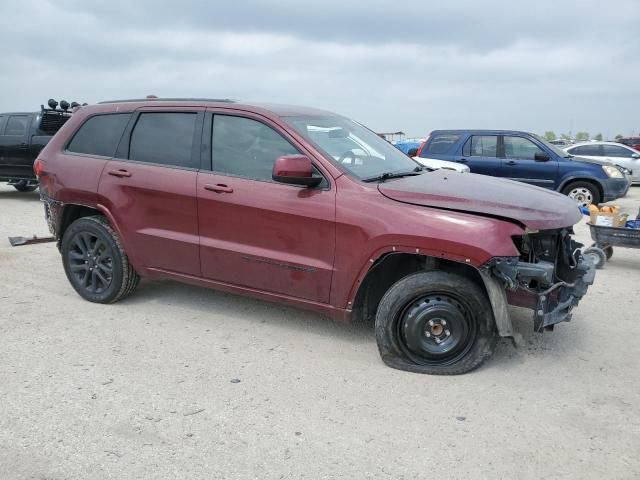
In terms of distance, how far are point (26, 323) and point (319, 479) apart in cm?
313

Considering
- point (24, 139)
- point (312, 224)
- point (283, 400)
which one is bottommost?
point (283, 400)

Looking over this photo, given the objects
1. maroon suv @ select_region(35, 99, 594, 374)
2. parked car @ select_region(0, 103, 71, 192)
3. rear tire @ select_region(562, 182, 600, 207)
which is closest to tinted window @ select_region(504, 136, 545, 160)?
rear tire @ select_region(562, 182, 600, 207)

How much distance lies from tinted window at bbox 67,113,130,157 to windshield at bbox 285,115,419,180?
1663 mm

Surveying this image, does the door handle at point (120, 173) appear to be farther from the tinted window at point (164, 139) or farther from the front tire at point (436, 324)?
the front tire at point (436, 324)

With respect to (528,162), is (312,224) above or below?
below

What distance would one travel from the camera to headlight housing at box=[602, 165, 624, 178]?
38.4ft

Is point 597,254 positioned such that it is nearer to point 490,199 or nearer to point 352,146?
point 490,199

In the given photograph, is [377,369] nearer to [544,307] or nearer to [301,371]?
[301,371]

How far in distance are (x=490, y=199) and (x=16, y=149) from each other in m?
11.6

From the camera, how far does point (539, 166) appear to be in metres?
11.7

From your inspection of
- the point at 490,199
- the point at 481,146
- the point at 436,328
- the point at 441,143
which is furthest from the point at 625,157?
the point at 436,328

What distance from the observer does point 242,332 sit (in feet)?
14.7

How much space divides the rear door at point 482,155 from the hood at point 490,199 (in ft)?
25.7

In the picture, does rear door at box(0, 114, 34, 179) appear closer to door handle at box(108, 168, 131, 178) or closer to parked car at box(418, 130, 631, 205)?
door handle at box(108, 168, 131, 178)
